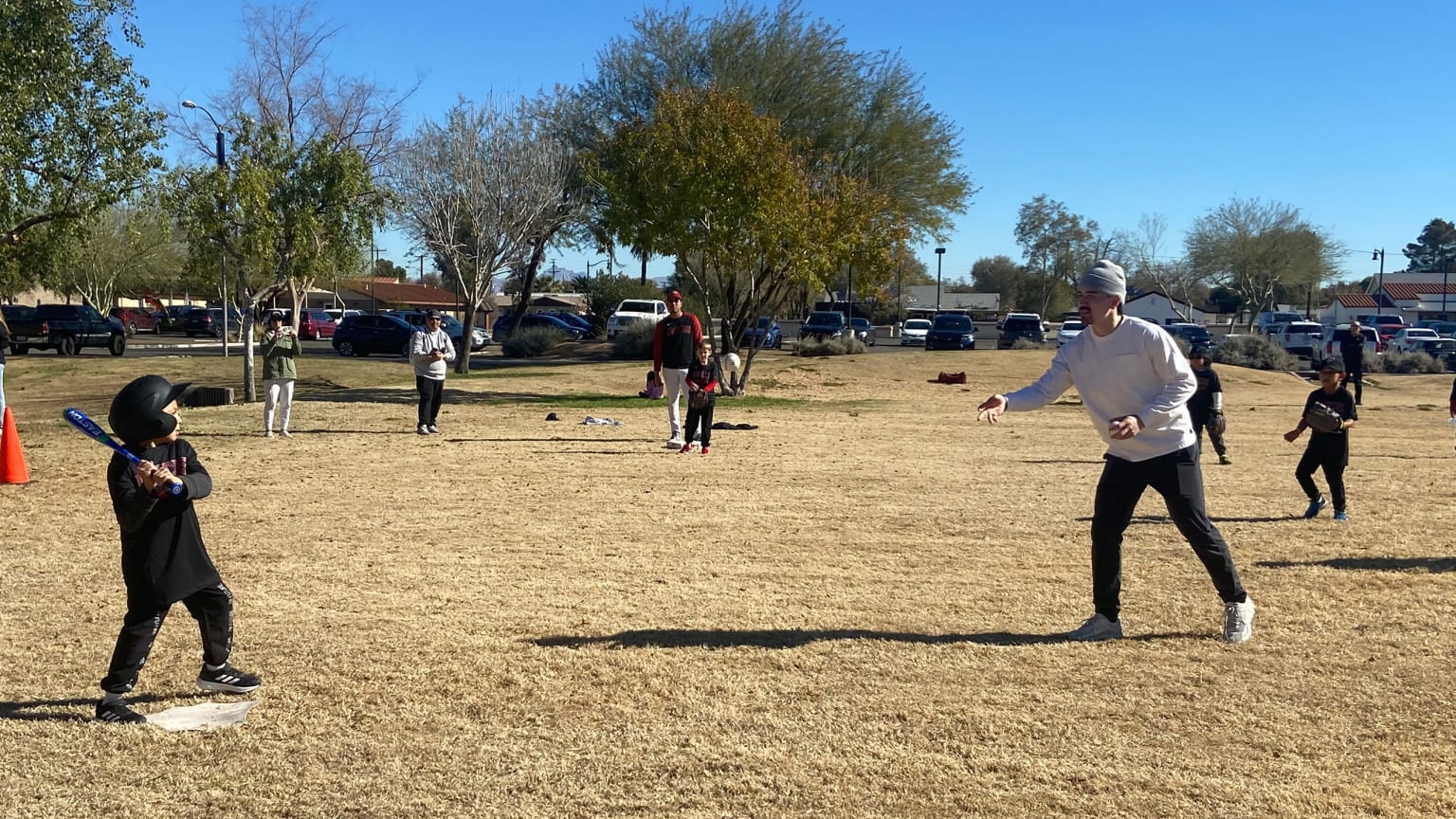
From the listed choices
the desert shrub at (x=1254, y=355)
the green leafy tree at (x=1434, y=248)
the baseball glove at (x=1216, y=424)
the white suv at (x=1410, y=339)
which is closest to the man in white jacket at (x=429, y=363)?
the baseball glove at (x=1216, y=424)

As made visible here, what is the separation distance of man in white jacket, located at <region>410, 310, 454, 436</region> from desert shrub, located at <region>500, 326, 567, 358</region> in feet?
83.2

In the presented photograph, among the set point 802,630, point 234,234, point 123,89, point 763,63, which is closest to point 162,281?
point 763,63

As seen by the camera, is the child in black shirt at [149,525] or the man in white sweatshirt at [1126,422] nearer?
the child in black shirt at [149,525]

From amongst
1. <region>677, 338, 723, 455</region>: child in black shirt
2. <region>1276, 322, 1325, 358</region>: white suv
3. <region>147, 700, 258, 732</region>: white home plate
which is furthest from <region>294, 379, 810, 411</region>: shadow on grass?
<region>1276, 322, 1325, 358</region>: white suv

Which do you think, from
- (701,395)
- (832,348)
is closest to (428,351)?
(701,395)

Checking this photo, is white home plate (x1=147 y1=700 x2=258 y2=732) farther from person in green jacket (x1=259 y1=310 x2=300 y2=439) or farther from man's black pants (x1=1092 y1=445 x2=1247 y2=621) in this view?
person in green jacket (x1=259 y1=310 x2=300 y2=439)

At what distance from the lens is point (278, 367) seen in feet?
50.6

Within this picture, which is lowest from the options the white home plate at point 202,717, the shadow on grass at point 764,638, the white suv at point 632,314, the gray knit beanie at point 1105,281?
the white home plate at point 202,717

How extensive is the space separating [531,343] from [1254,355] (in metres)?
24.1

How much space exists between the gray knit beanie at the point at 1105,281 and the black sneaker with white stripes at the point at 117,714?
460 centimetres

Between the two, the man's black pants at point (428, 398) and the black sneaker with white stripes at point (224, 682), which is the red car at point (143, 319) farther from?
→ the black sneaker with white stripes at point (224, 682)

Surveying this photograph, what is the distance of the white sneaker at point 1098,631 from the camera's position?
6082mm

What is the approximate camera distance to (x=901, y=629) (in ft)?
20.7

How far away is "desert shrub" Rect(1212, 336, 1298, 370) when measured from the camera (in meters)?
38.0
